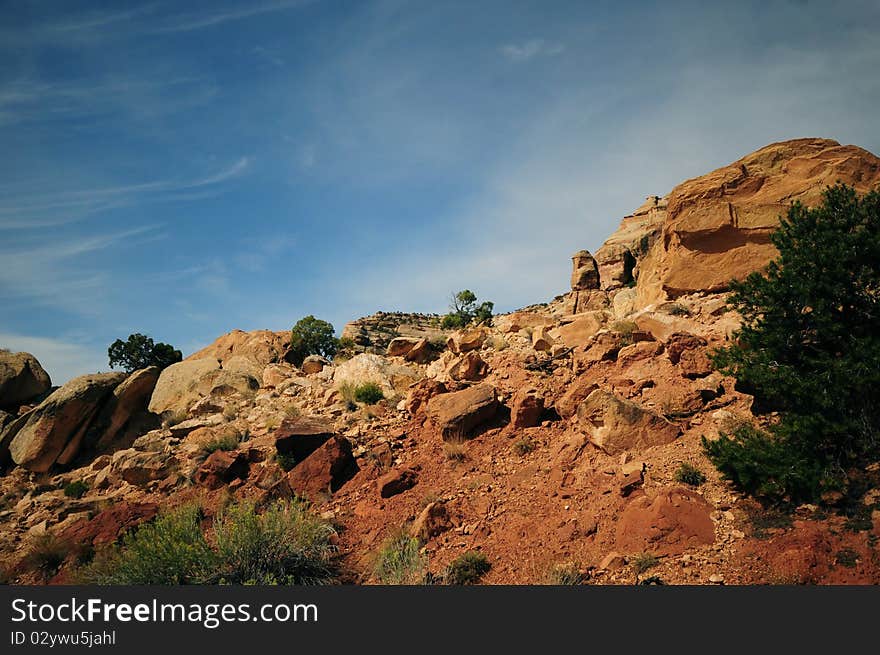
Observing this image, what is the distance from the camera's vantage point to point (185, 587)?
5984mm

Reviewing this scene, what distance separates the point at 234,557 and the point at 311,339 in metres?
22.8

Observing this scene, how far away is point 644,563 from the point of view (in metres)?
6.22

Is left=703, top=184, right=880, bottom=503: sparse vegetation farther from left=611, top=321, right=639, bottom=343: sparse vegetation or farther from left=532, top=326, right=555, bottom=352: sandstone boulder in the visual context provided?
left=532, top=326, right=555, bottom=352: sandstone boulder

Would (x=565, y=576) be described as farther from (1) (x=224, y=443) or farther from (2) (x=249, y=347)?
(2) (x=249, y=347)

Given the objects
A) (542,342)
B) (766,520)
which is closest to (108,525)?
(542,342)

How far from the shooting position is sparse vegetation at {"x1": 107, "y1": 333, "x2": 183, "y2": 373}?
131 ft

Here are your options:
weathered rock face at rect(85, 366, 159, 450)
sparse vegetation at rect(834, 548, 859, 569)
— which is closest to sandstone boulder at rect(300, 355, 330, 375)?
weathered rock face at rect(85, 366, 159, 450)

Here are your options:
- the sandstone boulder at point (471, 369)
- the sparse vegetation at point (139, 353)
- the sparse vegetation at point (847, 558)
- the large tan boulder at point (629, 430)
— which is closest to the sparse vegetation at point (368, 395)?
the sandstone boulder at point (471, 369)

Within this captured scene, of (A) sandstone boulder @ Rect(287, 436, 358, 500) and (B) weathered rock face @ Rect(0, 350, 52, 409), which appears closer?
(A) sandstone boulder @ Rect(287, 436, 358, 500)

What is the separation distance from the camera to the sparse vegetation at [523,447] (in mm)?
9727

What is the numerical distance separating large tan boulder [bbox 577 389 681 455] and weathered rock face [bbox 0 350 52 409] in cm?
2770

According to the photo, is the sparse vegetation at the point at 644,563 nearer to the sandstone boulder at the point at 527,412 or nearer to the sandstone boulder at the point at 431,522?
the sandstone boulder at the point at 431,522

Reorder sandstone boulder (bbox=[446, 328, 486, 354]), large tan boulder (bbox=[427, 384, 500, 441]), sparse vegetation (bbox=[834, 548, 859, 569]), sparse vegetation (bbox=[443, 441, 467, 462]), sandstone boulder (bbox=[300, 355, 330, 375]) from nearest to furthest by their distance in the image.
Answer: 1. sparse vegetation (bbox=[834, 548, 859, 569])
2. sparse vegetation (bbox=[443, 441, 467, 462])
3. large tan boulder (bbox=[427, 384, 500, 441])
4. sandstone boulder (bbox=[446, 328, 486, 354])
5. sandstone boulder (bbox=[300, 355, 330, 375])

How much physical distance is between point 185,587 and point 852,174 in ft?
54.4
